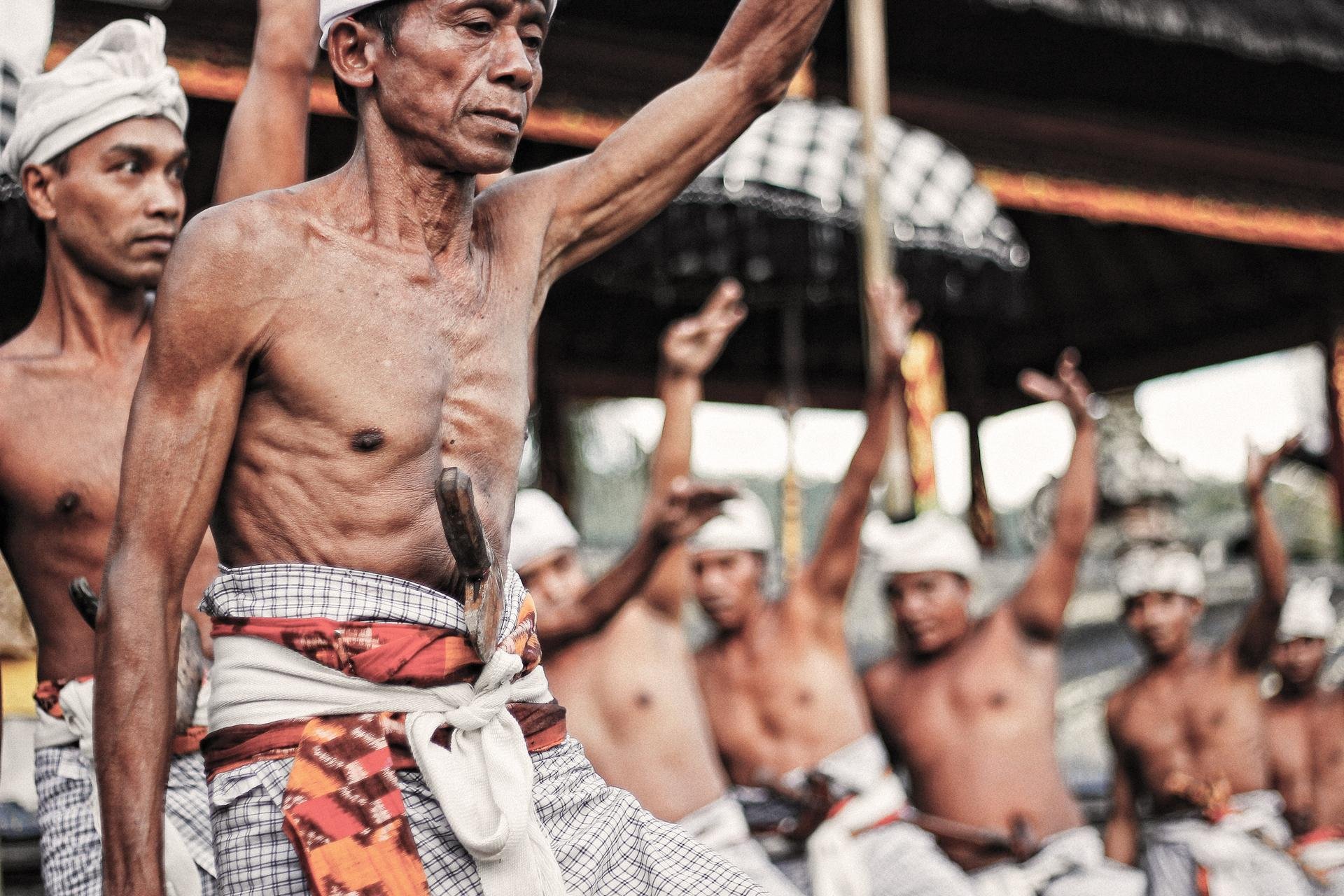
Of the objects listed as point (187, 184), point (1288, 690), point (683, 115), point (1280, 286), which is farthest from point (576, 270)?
point (683, 115)

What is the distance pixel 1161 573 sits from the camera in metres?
7.07

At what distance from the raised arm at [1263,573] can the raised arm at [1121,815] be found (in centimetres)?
62

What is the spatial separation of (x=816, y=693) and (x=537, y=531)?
121 cm

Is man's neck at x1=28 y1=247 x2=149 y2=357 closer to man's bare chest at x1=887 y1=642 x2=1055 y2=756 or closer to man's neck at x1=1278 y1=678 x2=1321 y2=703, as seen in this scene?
man's bare chest at x1=887 y1=642 x2=1055 y2=756

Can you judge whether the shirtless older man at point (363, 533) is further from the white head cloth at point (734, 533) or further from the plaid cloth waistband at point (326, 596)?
the white head cloth at point (734, 533)

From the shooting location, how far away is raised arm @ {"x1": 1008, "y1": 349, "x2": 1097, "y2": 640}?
5.68m

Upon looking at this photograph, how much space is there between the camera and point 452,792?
1.95 metres

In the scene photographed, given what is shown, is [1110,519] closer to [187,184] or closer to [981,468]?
[981,468]

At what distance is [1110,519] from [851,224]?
12.3 feet

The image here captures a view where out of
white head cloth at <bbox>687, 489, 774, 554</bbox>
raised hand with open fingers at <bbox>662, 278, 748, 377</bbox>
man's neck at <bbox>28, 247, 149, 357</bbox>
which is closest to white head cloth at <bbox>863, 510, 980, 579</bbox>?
white head cloth at <bbox>687, 489, 774, 554</bbox>

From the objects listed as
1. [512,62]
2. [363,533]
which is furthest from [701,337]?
[363,533]

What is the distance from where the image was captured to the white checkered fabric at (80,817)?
2572mm

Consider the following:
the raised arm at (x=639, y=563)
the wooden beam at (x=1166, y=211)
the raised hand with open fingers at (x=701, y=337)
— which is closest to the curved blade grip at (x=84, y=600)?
the raised arm at (x=639, y=563)

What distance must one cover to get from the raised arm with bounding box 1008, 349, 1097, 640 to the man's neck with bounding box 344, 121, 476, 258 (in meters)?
3.57
